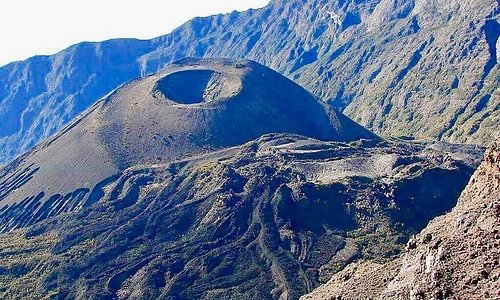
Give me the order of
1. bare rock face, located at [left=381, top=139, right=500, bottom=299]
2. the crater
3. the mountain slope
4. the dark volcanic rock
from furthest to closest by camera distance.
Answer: the crater, the mountain slope, the dark volcanic rock, bare rock face, located at [left=381, top=139, right=500, bottom=299]

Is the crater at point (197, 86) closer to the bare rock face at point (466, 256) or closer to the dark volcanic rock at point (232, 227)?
Answer: the dark volcanic rock at point (232, 227)

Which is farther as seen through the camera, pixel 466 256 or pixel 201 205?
pixel 201 205

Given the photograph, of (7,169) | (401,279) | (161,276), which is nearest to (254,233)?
(161,276)

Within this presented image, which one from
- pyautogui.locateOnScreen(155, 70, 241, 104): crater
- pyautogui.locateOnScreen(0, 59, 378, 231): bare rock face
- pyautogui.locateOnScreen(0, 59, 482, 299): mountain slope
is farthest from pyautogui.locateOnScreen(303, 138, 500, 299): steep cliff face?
pyautogui.locateOnScreen(155, 70, 241, 104): crater

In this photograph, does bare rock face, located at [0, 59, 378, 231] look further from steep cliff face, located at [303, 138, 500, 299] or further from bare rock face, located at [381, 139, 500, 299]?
bare rock face, located at [381, 139, 500, 299]

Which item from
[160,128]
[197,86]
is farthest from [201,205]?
[197,86]

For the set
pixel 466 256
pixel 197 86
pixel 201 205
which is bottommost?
pixel 201 205

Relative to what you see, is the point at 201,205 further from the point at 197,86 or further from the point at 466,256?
the point at 466,256
